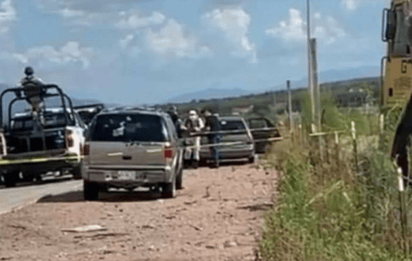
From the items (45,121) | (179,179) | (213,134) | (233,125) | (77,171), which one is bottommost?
(77,171)

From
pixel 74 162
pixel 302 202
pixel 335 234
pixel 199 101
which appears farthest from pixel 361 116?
pixel 199 101

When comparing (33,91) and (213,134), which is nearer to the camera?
(33,91)

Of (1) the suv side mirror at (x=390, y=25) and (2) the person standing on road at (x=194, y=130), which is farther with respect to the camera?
(2) the person standing on road at (x=194, y=130)

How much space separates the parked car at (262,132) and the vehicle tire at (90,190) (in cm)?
1408

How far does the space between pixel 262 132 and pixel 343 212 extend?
22.2 meters

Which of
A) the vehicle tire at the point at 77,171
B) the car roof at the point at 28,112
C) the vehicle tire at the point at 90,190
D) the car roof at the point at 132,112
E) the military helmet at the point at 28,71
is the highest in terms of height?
the military helmet at the point at 28,71

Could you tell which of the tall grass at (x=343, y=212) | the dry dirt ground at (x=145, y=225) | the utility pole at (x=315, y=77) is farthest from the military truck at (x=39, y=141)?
the tall grass at (x=343, y=212)

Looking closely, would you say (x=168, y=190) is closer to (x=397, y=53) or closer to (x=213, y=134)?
(x=397, y=53)

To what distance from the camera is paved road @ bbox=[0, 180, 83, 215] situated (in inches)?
777

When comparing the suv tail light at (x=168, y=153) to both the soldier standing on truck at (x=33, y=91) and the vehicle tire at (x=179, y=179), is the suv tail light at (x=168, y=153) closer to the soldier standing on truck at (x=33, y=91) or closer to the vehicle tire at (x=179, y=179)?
the vehicle tire at (x=179, y=179)

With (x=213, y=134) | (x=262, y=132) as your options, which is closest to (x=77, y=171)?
(x=213, y=134)

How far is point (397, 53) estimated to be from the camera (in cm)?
1872

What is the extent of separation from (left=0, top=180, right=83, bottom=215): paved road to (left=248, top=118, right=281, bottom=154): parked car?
864 centimetres

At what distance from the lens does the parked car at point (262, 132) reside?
33.8 meters
